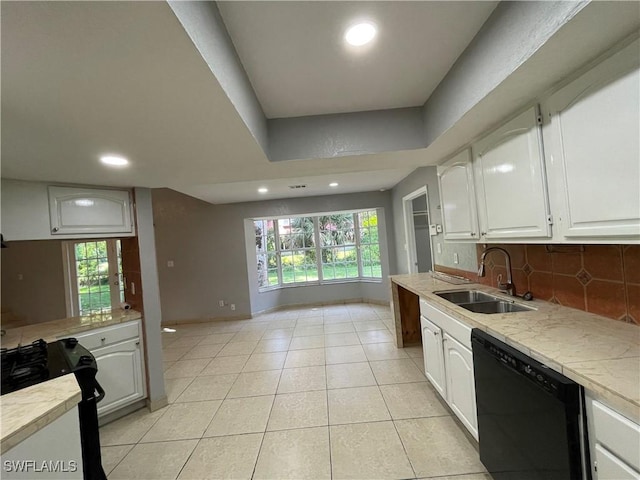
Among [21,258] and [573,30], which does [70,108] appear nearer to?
[573,30]

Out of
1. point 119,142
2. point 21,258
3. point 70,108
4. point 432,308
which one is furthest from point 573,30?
point 21,258

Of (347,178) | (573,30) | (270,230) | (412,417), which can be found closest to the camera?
(573,30)

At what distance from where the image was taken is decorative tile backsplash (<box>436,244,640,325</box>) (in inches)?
54.2

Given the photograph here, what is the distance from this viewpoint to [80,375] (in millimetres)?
1506

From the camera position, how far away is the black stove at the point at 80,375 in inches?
55.5

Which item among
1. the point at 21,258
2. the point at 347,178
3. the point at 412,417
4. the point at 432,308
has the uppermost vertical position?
the point at 347,178

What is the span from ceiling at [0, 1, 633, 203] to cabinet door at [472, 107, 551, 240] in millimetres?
131

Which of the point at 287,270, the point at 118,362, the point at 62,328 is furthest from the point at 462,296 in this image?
the point at 287,270

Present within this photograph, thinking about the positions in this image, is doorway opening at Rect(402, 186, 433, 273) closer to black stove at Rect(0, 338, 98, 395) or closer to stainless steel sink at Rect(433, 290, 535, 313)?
stainless steel sink at Rect(433, 290, 535, 313)

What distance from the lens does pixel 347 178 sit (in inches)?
171

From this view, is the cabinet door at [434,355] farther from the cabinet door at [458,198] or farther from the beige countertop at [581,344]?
the cabinet door at [458,198]

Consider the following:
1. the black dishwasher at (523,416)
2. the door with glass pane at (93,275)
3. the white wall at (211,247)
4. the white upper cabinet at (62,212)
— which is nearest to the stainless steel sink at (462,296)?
the black dishwasher at (523,416)

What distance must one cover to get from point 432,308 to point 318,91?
1.82m

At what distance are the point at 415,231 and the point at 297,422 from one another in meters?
3.92
